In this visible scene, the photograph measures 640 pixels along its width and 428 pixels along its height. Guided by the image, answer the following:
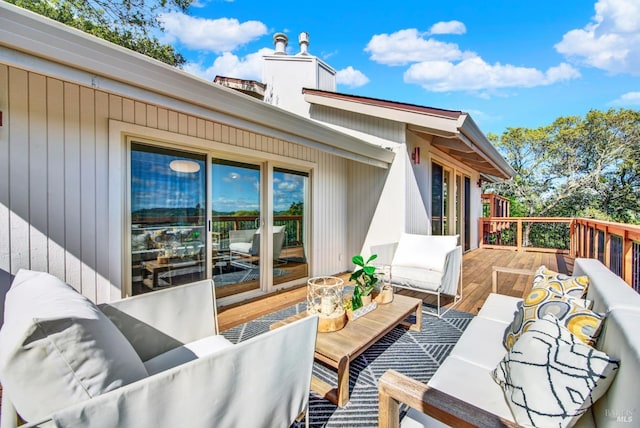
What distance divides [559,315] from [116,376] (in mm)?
1925

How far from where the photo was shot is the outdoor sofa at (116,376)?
76cm

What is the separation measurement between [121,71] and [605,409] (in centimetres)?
295

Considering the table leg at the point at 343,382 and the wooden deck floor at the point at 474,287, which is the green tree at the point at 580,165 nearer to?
the wooden deck floor at the point at 474,287

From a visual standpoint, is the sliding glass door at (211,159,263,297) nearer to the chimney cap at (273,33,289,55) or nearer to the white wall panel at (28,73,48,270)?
the white wall panel at (28,73,48,270)

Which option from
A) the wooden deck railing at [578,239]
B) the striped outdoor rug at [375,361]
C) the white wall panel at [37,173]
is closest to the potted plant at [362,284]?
the striped outdoor rug at [375,361]

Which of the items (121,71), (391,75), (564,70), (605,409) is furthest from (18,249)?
(564,70)

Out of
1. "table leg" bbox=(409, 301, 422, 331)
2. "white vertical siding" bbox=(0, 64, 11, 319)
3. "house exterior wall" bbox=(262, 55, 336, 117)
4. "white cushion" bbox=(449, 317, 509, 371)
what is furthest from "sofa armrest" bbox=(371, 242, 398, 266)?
"house exterior wall" bbox=(262, 55, 336, 117)

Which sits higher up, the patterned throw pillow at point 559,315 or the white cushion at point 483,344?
the patterned throw pillow at point 559,315

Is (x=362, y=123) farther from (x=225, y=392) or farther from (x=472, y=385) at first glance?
(x=225, y=392)

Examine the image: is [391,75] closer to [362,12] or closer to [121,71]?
[362,12]

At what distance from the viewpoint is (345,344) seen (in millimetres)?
1782

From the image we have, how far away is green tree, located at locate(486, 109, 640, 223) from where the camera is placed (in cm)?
1034

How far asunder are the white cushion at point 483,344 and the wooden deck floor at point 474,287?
1448 mm

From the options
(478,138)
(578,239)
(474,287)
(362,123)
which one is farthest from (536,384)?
(578,239)
